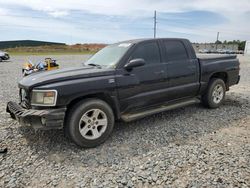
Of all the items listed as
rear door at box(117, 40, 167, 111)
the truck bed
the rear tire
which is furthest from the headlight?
the rear tire

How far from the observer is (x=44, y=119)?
3.36 m

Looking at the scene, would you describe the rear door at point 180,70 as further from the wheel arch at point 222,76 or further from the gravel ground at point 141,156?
the wheel arch at point 222,76

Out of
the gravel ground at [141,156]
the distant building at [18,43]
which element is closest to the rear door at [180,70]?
the gravel ground at [141,156]

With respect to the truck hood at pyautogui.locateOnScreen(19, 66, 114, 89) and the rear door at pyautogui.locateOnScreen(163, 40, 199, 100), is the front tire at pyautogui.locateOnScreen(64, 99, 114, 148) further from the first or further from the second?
the rear door at pyautogui.locateOnScreen(163, 40, 199, 100)

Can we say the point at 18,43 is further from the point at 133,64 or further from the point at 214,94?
the point at 133,64

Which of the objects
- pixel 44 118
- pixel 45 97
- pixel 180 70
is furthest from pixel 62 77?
pixel 180 70

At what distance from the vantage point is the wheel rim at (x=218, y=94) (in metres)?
5.68

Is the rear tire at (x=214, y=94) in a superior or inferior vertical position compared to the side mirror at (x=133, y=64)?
inferior

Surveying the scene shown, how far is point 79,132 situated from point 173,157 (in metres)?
1.52

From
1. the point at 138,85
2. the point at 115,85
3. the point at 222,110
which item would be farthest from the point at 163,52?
the point at 222,110

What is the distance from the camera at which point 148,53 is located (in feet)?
14.8

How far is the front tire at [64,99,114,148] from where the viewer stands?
3.57 metres

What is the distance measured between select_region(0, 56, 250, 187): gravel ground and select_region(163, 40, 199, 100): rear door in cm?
64

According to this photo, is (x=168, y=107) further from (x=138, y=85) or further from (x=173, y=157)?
(x=173, y=157)
